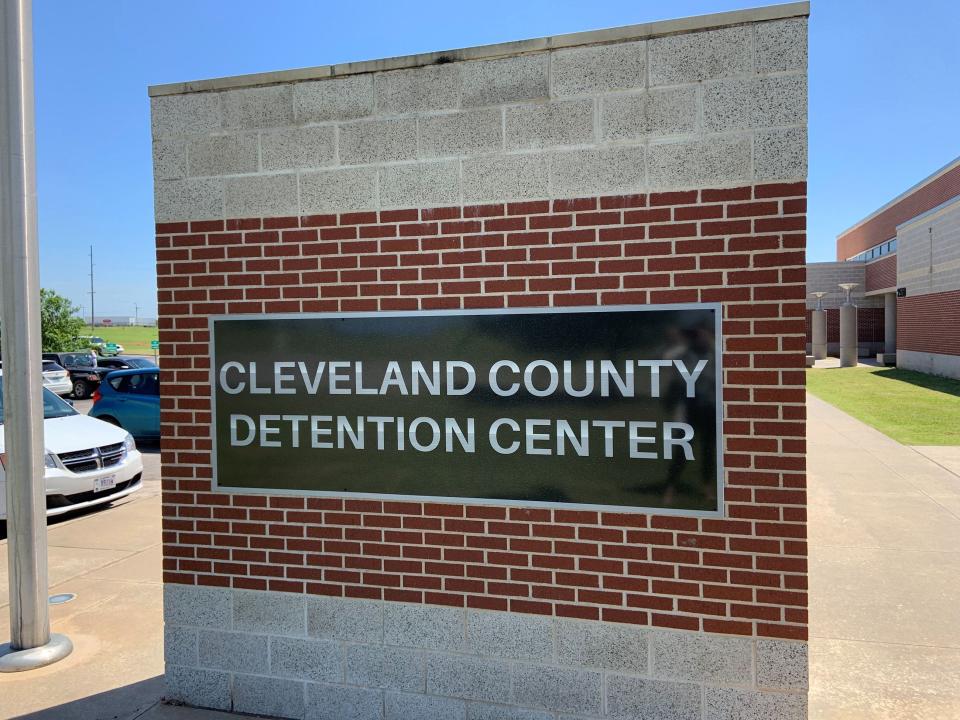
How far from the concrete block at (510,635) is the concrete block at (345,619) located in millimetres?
548

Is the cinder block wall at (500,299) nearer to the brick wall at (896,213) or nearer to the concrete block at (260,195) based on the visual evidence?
the concrete block at (260,195)

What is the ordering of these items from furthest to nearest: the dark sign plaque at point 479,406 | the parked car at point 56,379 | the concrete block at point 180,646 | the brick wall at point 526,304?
the parked car at point 56,379 < the concrete block at point 180,646 < the dark sign plaque at point 479,406 < the brick wall at point 526,304

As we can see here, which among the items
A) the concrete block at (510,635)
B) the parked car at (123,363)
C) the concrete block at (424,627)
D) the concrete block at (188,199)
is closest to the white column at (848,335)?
the parked car at (123,363)

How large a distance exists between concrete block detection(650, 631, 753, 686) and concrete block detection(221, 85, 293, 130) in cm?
341

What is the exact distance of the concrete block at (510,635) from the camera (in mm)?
3688

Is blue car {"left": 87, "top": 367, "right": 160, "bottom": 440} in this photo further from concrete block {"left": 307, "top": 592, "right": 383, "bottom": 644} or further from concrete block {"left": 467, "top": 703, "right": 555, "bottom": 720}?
concrete block {"left": 467, "top": 703, "right": 555, "bottom": 720}

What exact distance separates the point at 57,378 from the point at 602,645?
84.3 feet

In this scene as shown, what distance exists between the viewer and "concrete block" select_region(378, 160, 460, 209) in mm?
3770

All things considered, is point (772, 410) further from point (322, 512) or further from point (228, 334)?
point (228, 334)

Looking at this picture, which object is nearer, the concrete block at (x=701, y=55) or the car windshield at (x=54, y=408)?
the concrete block at (x=701, y=55)

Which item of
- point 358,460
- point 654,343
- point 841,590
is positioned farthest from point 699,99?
point 841,590

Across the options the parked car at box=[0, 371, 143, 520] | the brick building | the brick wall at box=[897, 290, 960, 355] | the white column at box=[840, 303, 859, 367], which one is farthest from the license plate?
the white column at box=[840, 303, 859, 367]

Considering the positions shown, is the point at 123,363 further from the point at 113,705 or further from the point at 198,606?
the point at 198,606

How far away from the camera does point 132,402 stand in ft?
45.5
